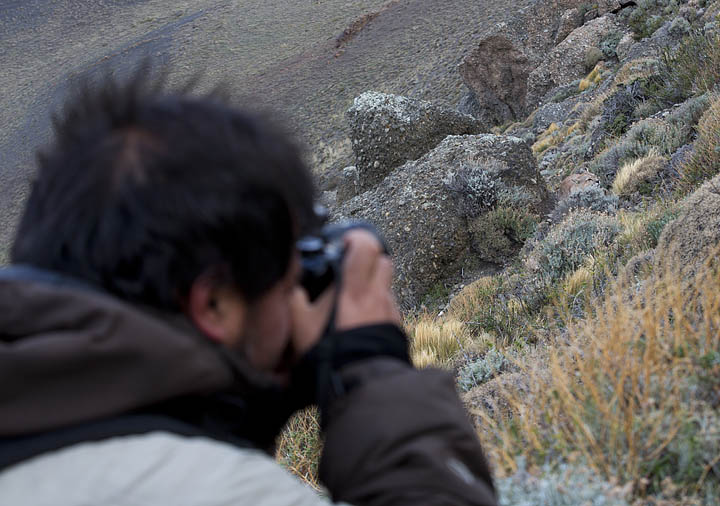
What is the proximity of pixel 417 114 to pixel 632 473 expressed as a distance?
882cm

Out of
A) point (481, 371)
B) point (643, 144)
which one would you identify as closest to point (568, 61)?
point (643, 144)

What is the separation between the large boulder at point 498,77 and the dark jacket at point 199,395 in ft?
61.5

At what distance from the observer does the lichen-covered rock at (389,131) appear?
31.8 ft

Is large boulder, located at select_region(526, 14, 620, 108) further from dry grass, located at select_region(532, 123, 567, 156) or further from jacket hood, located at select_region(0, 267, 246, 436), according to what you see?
jacket hood, located at select_region(0, 267, 246, 436)

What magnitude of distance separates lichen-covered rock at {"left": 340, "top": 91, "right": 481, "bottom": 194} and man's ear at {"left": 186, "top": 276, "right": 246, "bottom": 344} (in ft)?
28.8

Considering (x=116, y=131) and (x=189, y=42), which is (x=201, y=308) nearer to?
(x=116, y=131)

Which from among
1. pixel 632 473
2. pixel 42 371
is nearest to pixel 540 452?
pixel 632 473

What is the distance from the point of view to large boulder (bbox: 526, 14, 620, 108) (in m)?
17.2

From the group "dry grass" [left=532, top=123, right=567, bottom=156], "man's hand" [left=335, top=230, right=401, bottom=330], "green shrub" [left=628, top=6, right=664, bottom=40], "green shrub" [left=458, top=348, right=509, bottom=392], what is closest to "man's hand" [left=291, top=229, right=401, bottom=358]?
"man's hand" [left=335, top=230, right=401, bottom=330]

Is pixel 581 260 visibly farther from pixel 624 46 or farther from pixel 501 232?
pixel 624 46

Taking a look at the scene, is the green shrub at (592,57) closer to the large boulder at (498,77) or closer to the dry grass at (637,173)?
the large boulder at (498,77)

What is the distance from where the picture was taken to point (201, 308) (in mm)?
1025

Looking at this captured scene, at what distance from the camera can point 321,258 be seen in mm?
1174

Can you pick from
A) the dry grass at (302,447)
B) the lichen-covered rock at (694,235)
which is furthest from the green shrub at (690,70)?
the dry grass at (302,447)
